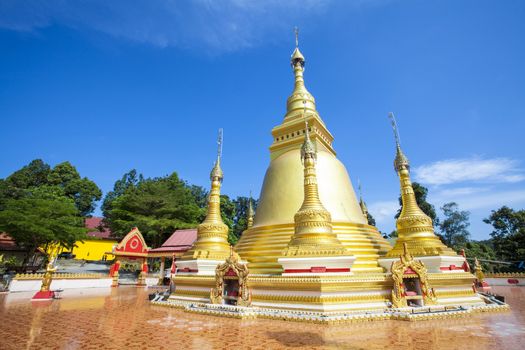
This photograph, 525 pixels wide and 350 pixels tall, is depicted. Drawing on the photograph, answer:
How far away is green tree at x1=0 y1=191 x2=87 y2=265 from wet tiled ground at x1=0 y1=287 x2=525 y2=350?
1414 cm

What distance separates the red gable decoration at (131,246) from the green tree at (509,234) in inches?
1330

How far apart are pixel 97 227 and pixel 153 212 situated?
13.7 m

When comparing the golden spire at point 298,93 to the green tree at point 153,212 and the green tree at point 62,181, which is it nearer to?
the green tree at point 153,212

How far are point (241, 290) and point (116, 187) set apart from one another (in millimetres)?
43238

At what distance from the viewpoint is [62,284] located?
64.7 ft

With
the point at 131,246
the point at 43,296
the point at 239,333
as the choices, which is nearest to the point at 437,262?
the point at 239,333

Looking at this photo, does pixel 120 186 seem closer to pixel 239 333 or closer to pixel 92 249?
pixel 92 249

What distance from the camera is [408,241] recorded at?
12.1m

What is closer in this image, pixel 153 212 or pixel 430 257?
pixel 430 257

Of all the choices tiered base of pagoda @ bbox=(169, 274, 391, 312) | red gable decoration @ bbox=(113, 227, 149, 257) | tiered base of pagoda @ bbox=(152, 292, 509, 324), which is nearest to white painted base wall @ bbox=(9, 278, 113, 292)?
red gable decoration @ bbox=(113, 227, 149, 257)

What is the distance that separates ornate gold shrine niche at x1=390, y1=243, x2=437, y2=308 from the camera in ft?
30.9

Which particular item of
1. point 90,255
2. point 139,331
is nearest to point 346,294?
point 139,331

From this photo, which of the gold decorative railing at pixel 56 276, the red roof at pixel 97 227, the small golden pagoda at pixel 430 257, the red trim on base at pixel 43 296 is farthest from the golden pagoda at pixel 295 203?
the red roof at pixel 97 227

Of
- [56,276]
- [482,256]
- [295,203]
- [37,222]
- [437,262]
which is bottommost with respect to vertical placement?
[56,276]
